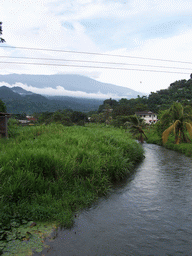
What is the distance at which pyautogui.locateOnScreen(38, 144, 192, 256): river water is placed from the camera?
440cm

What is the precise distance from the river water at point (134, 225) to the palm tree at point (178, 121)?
11.4 m

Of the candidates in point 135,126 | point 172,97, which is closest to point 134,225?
point 135,126

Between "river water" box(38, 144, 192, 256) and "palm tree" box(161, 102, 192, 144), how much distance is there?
1139cm

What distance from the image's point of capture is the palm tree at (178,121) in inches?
763

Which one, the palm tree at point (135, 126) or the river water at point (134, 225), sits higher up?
the palm tree at point (135, 126)

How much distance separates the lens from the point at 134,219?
570 cm

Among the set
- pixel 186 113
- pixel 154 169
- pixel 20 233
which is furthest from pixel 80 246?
pixel 186 113

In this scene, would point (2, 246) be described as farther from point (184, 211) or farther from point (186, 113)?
point (186, 113)

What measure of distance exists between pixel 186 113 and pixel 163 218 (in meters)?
16.1

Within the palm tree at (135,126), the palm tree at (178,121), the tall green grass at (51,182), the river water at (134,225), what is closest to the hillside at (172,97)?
the palm tree at (135,126)

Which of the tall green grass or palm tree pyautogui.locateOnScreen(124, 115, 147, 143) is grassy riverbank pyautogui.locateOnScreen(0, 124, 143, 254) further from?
palm tree pyautogui.locateOnScreen(124, 115, 147, 143)

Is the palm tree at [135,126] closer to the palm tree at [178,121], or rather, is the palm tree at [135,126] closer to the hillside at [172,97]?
the palm tree at [178,121]

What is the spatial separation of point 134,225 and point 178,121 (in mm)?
15676

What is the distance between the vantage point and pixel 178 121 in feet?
63.8
